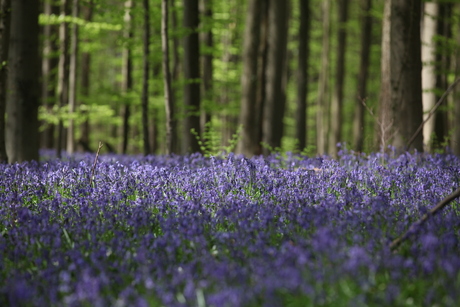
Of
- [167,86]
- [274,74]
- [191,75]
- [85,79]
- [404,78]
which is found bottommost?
[167,86]

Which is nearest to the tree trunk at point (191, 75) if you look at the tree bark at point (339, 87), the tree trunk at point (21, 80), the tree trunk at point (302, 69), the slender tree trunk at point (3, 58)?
the tree trunk at point (21, 80)

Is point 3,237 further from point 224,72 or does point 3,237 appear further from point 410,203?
point 224,72

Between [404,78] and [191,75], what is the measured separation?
17.4 ft

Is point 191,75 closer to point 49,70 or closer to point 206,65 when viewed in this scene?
point 206,65

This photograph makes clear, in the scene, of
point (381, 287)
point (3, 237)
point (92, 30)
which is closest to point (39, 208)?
point (3, 237)

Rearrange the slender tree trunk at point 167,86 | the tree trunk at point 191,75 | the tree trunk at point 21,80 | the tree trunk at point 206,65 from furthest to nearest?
the tree trunk at point 206,65, the tree trunk at point 191,75, the slender tree trunk at point 167,86, the tree trunk at point 21,80

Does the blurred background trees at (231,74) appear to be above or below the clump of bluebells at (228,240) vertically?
above

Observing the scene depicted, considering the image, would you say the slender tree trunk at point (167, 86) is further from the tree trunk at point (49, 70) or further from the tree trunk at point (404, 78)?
the tree trunk at point (49, 70)

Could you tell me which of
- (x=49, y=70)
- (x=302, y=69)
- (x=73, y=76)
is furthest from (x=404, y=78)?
(x=49, y=70)

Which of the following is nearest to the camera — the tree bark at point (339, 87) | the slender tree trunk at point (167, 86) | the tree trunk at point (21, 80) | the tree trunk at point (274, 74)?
the tree trunk at point (21, 80)

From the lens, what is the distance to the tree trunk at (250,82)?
1324 cm

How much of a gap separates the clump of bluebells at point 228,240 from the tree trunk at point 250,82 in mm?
6556

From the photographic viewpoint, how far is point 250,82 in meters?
13.5

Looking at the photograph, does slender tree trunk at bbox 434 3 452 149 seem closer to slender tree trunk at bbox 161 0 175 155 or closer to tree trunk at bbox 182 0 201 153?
tree trunk at bbox 182 0 201 153
